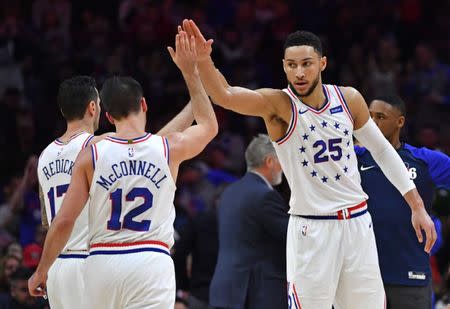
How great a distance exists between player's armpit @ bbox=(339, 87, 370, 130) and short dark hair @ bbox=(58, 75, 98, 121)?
5.90 ft

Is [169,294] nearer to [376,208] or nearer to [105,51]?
[376,208]

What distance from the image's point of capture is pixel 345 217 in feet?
22.2

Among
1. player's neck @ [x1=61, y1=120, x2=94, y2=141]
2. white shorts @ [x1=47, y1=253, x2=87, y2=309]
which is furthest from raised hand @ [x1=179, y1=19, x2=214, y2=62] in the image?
white shorts @ [x1=47, y1=253, x2=87, y2=309]

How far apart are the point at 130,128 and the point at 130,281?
977mm

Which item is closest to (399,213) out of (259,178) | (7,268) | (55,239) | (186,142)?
(259,178)

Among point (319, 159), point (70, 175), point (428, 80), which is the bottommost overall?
point (70, 175)

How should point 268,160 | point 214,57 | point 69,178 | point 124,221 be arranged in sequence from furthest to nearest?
1. point 214,57
2. point 268,160
3. point 69,178
4. point 124,221

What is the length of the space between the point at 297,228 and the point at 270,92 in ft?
3.12

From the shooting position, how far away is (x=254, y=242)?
28.4 ft

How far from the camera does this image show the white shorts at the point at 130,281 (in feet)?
20.0

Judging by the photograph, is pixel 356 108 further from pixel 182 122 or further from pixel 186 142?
pixel 186 142

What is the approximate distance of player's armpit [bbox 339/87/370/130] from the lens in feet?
22.8

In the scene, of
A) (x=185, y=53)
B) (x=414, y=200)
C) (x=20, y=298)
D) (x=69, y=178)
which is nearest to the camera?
(x=185, y=53)

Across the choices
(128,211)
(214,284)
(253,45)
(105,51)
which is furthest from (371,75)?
(128,211)
